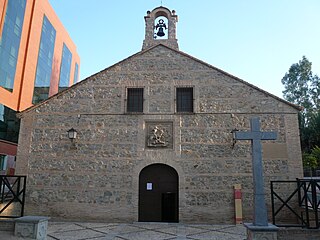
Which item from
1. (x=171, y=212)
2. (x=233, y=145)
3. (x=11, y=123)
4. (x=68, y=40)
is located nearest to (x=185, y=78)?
(x=233, y=145)

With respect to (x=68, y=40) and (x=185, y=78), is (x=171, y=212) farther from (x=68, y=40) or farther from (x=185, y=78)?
(x=68, y=40)

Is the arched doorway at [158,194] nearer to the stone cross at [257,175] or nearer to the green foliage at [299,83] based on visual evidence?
the stone cross at [257,175]

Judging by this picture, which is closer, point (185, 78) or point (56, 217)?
point (56, 217)

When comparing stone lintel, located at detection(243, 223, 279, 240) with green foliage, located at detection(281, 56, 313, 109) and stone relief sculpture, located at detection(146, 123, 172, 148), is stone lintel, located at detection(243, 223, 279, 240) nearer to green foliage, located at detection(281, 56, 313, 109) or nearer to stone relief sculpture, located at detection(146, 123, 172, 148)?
stone relief sculpture, located at detection(146, 123, 172, 148)

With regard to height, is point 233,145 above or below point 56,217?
above

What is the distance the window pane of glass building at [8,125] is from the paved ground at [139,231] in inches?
666

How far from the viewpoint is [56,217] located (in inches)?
416

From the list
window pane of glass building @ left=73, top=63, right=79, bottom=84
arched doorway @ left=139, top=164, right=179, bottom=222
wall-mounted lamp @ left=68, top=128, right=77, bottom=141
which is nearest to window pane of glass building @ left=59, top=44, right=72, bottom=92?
window pane of glass building @ left=73, top=63, right=79, bottom=84

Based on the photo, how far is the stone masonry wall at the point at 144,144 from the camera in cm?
1048

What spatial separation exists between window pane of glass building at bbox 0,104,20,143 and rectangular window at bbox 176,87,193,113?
1846cm

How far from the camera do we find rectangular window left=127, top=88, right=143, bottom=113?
38.0ft

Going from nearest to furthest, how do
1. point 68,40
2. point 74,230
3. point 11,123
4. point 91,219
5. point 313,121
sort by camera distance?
point 74,230, point 91,219, point 11,123, point 313,121, point 68,40

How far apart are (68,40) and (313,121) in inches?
1392

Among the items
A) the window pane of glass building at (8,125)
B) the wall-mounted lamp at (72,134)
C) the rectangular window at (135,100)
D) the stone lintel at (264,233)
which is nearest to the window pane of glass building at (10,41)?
the window pane of glass building at (8,125)
